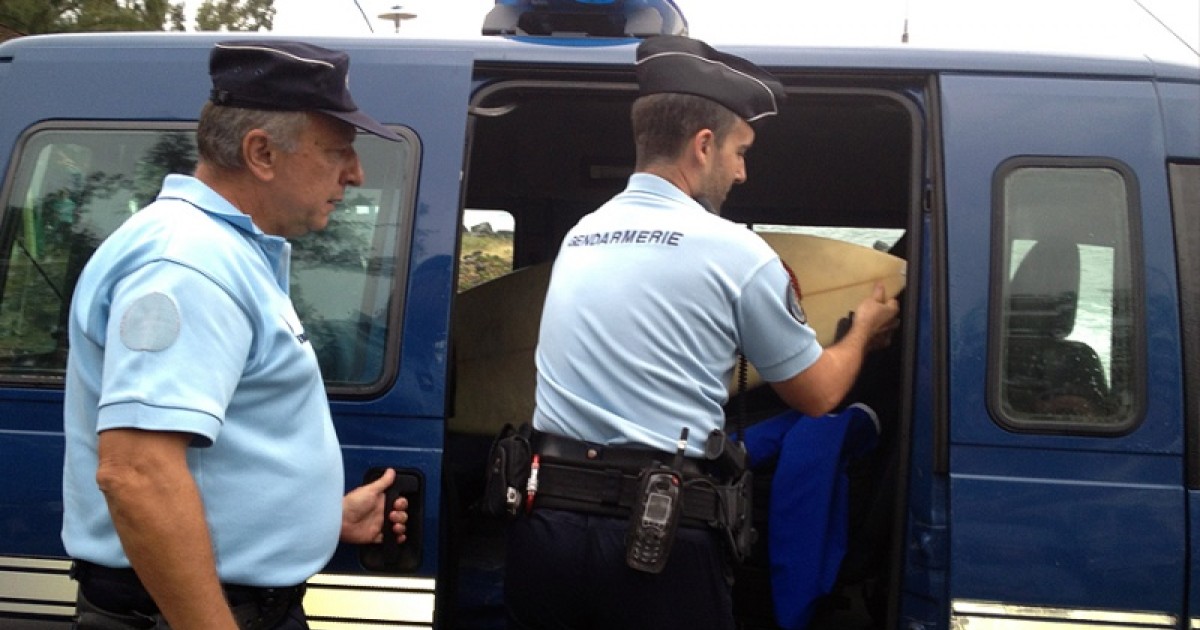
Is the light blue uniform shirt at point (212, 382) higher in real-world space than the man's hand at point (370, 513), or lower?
higher

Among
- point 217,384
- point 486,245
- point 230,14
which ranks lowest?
point 217,384

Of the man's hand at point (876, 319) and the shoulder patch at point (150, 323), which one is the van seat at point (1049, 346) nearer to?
the man's hand at point (876, 319)

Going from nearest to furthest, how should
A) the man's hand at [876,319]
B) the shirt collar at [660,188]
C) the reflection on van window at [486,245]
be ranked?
the shirt collar at [660,188]
the man's hand at [876,319]
the reflection on van window at [486,245]

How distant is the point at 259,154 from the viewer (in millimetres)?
1811

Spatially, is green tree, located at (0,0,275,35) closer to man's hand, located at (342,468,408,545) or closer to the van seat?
man's hand, located at (342,468,408,545)

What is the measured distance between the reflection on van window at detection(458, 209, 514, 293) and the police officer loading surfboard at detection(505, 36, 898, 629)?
69.9 inches

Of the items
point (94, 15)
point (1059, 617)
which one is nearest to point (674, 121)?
point (1059, 617)

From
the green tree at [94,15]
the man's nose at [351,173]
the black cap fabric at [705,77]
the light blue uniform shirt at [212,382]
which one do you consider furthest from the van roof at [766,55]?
the green tree at [94,15]

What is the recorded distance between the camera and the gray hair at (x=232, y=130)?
5.87ft

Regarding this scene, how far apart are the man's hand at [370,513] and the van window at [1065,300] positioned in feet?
4.40

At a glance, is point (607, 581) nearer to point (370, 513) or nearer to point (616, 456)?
point (616, 456)

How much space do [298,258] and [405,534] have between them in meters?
0.70

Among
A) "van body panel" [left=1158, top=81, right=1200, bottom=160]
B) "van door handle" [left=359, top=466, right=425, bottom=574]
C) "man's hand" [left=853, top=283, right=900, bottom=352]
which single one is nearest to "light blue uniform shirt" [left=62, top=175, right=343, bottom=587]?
"van door handle" [left=359, top=466, right=425, bottom=574]

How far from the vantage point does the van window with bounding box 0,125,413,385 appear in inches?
108
